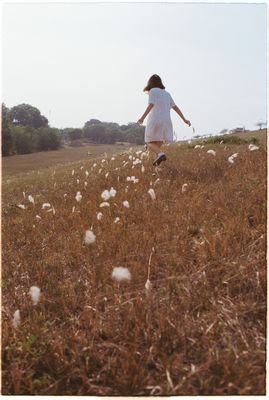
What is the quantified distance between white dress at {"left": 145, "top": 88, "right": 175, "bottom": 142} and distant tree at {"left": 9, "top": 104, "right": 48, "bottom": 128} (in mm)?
59977

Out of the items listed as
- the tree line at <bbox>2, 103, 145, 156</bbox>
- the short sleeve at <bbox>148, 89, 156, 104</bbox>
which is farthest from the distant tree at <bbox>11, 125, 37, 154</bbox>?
the short sleeve at <bbox>148, 89, 156, 104</bbox>

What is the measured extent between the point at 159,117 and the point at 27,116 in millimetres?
62796

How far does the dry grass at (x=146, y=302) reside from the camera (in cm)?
264

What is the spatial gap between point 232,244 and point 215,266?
1.25ft

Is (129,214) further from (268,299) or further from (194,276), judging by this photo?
(268,299)

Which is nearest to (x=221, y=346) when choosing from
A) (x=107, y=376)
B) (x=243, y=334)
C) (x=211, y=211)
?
(x=243, y=334)

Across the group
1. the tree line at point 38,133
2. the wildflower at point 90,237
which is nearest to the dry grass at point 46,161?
the tree line at point 38,133

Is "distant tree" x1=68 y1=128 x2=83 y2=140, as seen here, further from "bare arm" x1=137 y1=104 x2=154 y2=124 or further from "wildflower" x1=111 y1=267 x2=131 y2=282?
"wildflower" x1=111 y1=267 x2=131 y2=282

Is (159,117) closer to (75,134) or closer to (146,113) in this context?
(146,113)

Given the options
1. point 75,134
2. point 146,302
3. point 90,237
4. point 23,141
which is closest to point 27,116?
point 23,141

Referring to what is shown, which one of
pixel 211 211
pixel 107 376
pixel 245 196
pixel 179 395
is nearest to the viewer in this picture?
pixel 179 395

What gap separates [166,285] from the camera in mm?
3600

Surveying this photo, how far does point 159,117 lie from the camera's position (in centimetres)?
910

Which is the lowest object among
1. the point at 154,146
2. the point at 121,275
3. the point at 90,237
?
the point at 121,275
